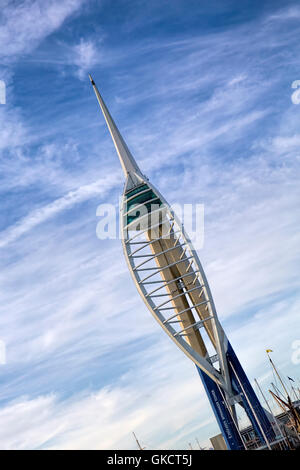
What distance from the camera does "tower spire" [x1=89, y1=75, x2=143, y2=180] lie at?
64.0 meters

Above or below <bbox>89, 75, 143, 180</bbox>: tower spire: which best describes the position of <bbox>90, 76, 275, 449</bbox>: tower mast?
below

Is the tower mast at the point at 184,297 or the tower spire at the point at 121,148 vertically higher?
the tower spire at the point at 121,148

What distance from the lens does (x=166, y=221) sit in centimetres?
6019

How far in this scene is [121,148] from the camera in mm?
65500

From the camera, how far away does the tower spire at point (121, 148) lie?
64.0m
